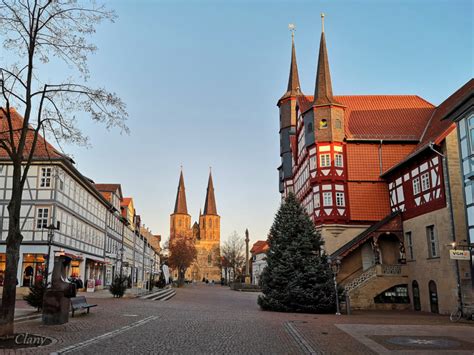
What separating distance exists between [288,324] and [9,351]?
401 inches

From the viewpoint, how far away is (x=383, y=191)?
36.0m

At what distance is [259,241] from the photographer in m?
124

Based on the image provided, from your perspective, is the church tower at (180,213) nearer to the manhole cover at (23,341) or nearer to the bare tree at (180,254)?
the bare tree at (180,254)

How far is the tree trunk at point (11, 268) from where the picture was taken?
12.1m

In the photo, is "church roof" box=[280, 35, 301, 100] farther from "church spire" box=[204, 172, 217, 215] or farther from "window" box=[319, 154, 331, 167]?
"church spire" box=[204, 172, 217, 215]

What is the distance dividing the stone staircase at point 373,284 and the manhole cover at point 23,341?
21123 mm

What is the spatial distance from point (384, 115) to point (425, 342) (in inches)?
1128

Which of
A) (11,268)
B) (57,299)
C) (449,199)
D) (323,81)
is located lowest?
(57,299)

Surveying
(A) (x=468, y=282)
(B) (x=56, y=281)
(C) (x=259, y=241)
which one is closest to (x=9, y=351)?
(B) (x=56, y=281)

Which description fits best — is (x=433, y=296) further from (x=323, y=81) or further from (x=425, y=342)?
(x=323, y=81)

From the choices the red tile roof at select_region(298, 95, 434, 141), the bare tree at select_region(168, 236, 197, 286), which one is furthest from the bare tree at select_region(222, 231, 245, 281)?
the red tile roof at select_region(298, 95, 434, 141)

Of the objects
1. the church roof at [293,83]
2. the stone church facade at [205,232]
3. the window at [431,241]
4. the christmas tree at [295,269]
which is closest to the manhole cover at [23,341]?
the christmas tree at [295,269]

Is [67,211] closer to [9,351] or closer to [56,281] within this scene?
[56,281]

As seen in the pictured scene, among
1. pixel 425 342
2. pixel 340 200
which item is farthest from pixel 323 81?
pixel 425 342
